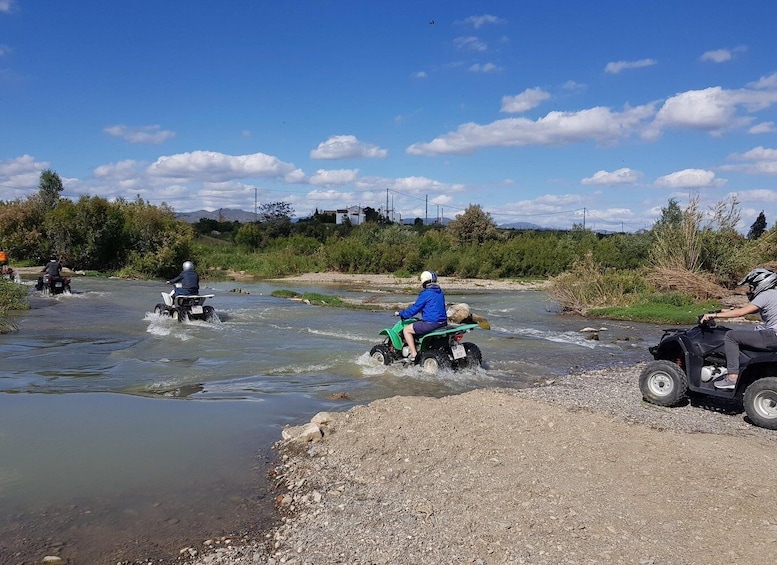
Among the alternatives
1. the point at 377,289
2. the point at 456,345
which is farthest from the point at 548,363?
the point at 377,289

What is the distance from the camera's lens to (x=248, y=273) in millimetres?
48156

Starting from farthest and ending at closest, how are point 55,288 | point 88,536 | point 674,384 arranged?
point 55,288 → point 674,384 → point 88,536

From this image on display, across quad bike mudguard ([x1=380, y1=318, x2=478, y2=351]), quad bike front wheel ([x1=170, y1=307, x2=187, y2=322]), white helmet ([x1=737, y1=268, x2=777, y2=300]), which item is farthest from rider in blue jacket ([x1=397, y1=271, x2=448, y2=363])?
quad bike front wheel ([x1=170, y1=307, x2=187, y2=322])

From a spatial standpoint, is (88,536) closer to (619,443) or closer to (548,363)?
(619,443)

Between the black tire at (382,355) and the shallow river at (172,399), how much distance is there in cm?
26

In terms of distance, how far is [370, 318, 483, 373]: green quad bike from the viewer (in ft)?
36.2

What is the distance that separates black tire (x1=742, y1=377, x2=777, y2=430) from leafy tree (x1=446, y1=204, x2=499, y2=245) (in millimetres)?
52529

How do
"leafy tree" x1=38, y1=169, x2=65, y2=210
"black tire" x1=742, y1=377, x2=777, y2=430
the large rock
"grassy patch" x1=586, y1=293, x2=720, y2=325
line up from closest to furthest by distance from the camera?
"black tire" x1=742, y1=377, x2=777, y2=430 < the large rock < "grassy patch" x1=586, y1=293, x2=720, y2=325 < "leafy tree" x1=38, y1=169, x2=65, y2=210

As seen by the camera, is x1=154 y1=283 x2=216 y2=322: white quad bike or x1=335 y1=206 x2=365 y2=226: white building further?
x1=335 y1=206 x2=365 y2=226: white building

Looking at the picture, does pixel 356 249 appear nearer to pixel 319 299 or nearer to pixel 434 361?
pixel 319 299

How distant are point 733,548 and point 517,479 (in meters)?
1.79

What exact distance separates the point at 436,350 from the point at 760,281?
208 inches

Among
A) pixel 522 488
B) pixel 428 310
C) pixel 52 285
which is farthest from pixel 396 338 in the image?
pixel 52 285

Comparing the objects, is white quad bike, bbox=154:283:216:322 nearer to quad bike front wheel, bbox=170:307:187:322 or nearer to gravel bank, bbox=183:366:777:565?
quad bike front wheel, bbox=170:307:187:322
